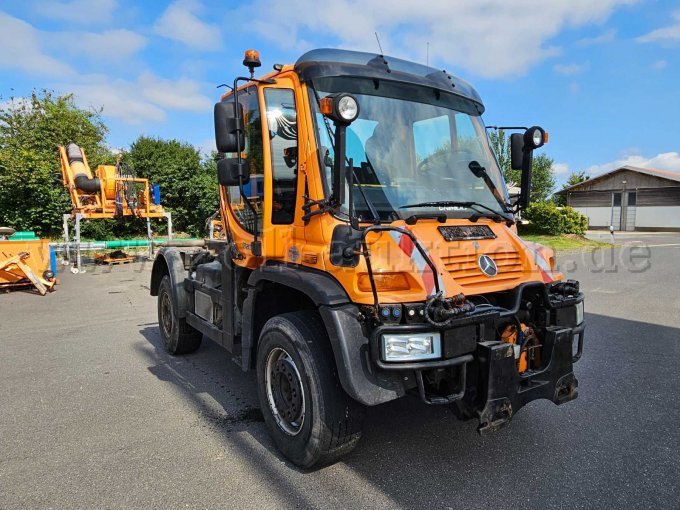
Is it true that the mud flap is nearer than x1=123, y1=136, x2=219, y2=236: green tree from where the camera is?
Yes

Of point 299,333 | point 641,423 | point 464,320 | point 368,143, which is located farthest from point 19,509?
point 641,423

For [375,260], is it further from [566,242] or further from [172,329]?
[566,242]

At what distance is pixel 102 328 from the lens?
23.6ft

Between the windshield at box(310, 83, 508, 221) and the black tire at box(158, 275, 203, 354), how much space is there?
3247mm

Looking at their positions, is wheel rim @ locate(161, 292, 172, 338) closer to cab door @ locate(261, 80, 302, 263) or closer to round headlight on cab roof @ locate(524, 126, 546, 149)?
cab door @ locate(261, 80, 302, 263)

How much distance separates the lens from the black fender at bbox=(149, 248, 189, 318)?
5.44 meters

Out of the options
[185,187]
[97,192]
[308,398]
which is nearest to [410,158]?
[308,398]

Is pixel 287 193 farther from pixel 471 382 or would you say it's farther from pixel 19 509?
pixel 19 509

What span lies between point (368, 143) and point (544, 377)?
1.97 meters

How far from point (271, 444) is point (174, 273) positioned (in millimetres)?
2774

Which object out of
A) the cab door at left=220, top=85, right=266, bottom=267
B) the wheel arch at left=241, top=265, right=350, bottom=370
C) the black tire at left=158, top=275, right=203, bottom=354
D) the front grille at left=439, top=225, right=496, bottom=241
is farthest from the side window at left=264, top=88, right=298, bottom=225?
the black tire at left=158, top=275, right=203, bottom=354

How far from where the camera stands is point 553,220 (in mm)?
22797

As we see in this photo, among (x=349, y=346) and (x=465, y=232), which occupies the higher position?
(x=465, y=232)

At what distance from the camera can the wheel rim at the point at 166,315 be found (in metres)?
5.84
